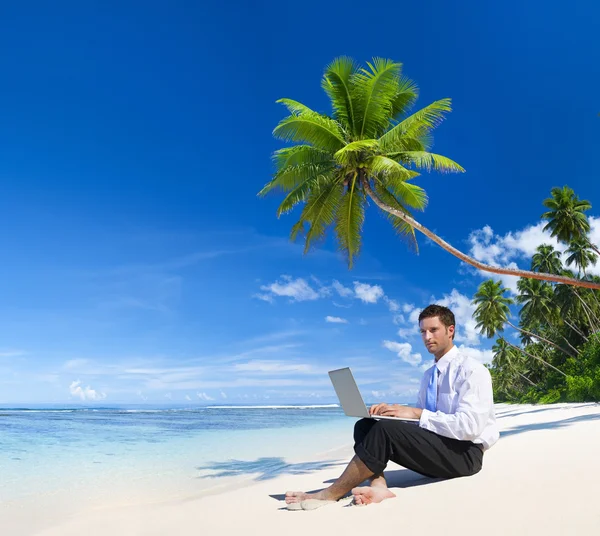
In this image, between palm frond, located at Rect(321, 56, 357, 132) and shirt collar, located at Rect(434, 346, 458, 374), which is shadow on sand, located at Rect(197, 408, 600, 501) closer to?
shirt collar, located at Rect(434, 346, 458, 374)

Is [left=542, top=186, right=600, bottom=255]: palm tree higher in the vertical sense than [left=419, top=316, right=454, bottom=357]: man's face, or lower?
higher

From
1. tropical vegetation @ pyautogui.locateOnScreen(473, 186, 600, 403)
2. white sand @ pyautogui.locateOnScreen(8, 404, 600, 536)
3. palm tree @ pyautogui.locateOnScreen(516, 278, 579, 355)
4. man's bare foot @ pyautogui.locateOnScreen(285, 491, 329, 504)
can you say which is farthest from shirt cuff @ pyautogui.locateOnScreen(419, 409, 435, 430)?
palm tree @ pyautogui.locateOnScreen(516, 278, 579, 355)

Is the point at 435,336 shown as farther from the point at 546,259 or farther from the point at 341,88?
the point at 546,259

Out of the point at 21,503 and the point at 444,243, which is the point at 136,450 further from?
the point at 444,243

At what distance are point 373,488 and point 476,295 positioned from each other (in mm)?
40636

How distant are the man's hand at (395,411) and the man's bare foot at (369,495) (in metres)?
0.47

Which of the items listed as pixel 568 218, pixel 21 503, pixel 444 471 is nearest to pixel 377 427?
pixel 444 471

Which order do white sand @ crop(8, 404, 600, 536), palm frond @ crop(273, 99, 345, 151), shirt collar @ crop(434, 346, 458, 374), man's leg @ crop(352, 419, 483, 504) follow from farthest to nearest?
palm frond @ crop(273, 99, 345, 151) → shirt collar @ crop(434, 346, 458, 374) → man's leg @ crop(352, 419, 483, 504) → white sand @ crop(8, 404, 600, 536)

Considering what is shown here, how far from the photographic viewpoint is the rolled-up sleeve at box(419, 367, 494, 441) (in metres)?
3.10

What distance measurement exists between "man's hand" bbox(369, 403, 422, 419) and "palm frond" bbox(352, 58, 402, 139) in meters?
9.87

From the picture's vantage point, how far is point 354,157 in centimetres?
1177

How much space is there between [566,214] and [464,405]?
105 feet

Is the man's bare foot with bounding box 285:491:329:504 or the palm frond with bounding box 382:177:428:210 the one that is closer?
the man's bare foot with bounding box 285:491:329:504

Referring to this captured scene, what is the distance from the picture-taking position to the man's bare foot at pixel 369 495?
3.04m
